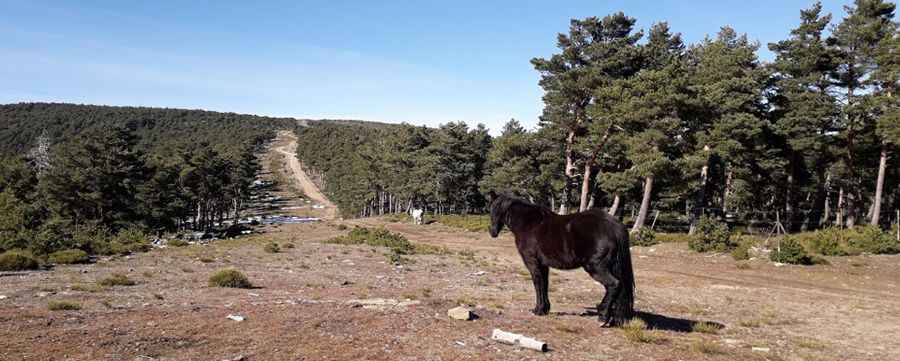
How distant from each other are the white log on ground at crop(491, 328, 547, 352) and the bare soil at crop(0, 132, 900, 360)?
0.14 metres

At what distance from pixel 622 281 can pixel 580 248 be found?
0.88 m

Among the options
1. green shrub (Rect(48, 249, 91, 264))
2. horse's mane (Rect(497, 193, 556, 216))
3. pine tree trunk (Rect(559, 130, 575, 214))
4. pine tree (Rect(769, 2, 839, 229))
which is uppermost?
pine tree (Rect(769, 2, 839, 229))

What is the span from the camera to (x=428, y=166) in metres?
61.7

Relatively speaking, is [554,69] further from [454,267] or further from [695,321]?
[695,321]

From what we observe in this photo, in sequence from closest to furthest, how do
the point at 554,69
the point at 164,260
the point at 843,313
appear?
1. the point at 843,313
2. the point at 164,260
3. the point at 554,69

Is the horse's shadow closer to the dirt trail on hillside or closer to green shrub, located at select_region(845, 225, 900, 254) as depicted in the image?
green shrub, located at select_region(845, 225, 900, 254)

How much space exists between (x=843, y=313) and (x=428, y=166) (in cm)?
5177

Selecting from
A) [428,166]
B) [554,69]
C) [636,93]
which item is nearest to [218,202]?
[428,166]

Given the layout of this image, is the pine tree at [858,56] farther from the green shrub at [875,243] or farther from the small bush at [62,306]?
the small bush at [62,306]

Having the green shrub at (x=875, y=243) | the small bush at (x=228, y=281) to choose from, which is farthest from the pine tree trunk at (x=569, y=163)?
the small bush at (x=228, y=281)

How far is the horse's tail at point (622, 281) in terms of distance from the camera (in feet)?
25.5

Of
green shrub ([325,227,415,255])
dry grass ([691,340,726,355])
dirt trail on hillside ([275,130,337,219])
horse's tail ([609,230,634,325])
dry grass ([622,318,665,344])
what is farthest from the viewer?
dirt trail on hillside ([275,130,337,219])

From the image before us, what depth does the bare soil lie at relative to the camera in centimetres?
673

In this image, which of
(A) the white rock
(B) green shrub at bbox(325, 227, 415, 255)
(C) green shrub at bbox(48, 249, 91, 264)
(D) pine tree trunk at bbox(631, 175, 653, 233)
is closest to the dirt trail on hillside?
(B) green shrub at bbox(325, 227, 415, 255)
